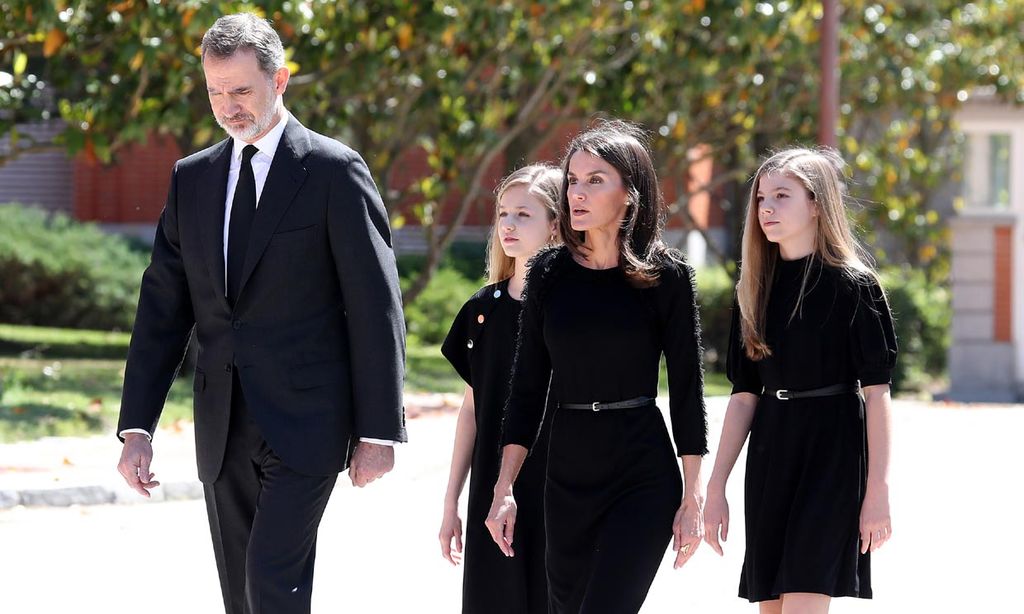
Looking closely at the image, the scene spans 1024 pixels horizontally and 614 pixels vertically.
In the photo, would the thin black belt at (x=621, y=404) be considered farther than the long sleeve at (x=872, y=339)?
No

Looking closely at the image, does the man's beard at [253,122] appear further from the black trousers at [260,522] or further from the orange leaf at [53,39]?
the orange leaf at [53,39]

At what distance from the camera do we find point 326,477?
442 centimetres

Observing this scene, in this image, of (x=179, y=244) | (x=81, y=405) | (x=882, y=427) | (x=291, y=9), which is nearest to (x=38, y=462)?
(x=81, y=405)

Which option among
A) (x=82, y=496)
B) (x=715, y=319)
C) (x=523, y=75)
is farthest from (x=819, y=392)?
(x=715, y=319)

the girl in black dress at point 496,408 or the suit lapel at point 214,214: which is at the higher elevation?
the suit lapel at point 214,214

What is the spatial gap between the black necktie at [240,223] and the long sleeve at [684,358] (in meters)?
1.15

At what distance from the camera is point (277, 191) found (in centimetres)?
443

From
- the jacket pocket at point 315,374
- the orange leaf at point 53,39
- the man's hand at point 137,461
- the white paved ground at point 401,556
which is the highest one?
the orange leaf at point 53,39

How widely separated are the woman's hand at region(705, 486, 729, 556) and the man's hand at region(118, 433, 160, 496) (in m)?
1.61

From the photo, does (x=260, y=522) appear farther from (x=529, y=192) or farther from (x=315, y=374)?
(x=529, y=192)

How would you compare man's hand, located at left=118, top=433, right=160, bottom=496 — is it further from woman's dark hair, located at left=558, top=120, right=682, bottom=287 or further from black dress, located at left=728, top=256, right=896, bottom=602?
black dress, located at left=728, top=256, right=896, bottom=602

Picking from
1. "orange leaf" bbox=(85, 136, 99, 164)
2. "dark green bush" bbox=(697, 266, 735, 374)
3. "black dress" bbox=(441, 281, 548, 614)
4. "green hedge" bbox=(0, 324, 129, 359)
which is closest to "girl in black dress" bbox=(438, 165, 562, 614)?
"black dress" bbox=(441, 281, 548, 614)

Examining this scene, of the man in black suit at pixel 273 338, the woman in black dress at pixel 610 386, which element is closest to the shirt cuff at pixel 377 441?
the man in black suit at pixel 273 338

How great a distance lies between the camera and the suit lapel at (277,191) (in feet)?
14.4
